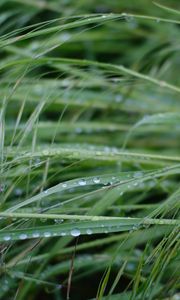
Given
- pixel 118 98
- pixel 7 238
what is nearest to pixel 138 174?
pixel 7 238

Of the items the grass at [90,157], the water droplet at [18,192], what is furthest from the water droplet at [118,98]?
the water droplet at [18,192]

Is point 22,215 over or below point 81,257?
over

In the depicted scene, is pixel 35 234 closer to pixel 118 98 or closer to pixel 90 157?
pixel 90 157

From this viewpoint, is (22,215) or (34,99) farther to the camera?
(34,99)

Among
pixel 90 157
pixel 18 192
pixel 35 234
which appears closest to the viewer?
pixel 35 234

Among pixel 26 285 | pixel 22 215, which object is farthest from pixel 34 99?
pixel 22 215

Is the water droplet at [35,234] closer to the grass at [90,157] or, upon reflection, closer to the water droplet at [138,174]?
the grass at [90,157]

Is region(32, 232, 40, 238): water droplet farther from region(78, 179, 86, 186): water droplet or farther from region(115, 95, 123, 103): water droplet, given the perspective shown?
region(115, 95, 123, 103): water droplet

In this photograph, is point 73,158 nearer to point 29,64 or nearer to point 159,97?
point 29,64
